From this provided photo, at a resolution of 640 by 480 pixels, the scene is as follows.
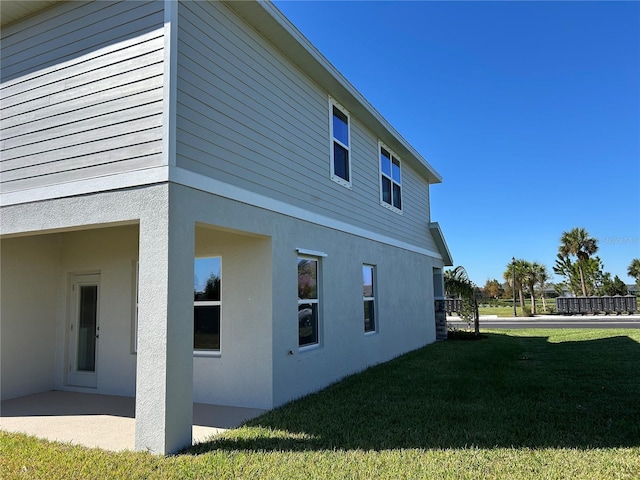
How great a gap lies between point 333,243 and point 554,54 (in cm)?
1079

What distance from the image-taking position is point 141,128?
5082mm

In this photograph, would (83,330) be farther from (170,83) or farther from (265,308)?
(170,83)

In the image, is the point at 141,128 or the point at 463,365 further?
the point at 463,365

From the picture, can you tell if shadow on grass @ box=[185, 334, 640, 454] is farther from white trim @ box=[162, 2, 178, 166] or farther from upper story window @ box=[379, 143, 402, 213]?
upper story window @ box=[379, 143, 402, 213]

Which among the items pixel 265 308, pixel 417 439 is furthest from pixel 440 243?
pixel 417 439

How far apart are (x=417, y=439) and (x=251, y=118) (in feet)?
16.2

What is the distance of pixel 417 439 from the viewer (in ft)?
16.1

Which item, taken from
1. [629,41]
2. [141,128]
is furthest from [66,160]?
[629,41]

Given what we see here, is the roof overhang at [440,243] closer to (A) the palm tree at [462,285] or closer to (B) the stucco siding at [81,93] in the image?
(A) the palm tree at [462,285]

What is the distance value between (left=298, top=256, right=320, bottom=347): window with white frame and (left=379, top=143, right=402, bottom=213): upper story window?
4.37m

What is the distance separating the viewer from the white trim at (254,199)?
16.5 feet

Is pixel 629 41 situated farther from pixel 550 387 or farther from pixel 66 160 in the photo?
pixel 66 160

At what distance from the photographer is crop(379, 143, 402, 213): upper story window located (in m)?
12.1

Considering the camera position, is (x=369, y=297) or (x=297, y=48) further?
(x=369, y=297)
